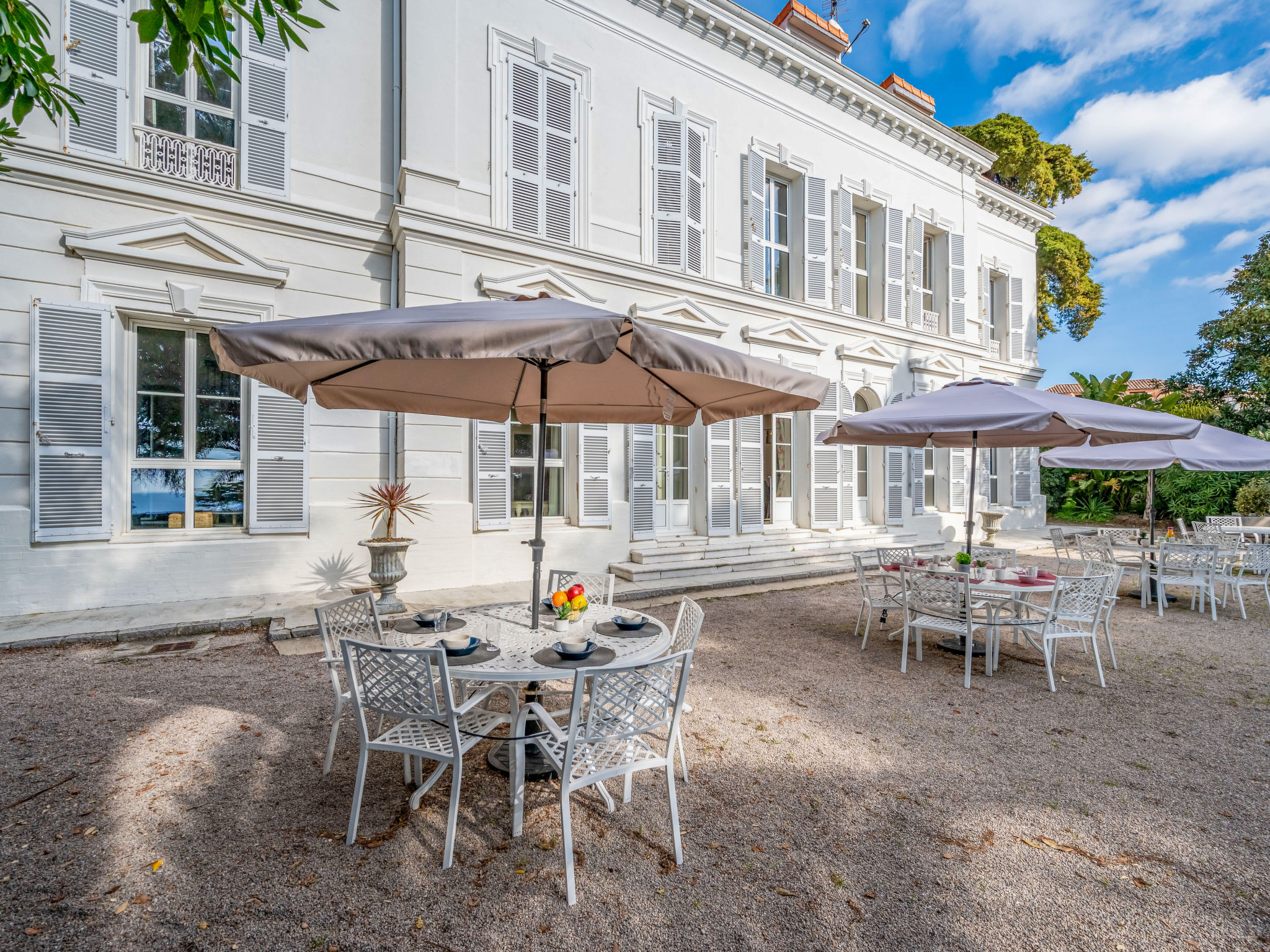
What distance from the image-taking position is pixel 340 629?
3.27 m

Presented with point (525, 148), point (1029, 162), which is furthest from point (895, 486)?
point (1029, 162)

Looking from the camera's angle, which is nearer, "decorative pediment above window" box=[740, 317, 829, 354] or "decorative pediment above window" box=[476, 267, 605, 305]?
"decorative pediment above window" box=[476, 267, 605, 305]

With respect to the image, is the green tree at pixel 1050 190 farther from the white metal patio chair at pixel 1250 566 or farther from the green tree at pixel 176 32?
the green tree at pixel 176 32

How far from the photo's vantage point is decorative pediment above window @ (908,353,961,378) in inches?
462

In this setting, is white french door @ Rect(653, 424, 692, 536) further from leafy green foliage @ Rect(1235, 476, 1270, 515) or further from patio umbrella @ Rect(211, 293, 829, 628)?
leafy green foliage @ Rect(1235, 476, 1270, 515)

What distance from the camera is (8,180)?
5.32 metres

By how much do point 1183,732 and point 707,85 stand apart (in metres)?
9.68

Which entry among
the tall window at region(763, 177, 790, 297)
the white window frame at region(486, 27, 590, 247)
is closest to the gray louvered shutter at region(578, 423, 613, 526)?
the white window frame at region(486, 27, 590, 247)

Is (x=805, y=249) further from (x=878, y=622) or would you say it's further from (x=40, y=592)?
(x=40, y=592)

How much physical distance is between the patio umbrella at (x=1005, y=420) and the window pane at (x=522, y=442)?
12.6 ft

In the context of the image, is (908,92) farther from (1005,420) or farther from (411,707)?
(411,707)

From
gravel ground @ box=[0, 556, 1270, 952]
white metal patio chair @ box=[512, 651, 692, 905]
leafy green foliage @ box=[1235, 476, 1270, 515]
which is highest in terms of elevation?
leafy green foliage @ box=[1235, 476, 1270, 515]

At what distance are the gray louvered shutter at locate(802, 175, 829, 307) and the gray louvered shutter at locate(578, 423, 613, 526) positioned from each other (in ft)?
16.0

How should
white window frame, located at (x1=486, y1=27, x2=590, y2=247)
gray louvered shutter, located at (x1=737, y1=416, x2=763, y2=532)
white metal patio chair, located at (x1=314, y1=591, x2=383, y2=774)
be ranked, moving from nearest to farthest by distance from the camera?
white metal patio chair, located at (x1=314, y1=591, x2=383, y2=774) < white window frame, located at (x1=486, y1=27, x2=590, y2=247) < gray louvered shutter, located at (x1=737, y1=416, x2=763, y2=532)
